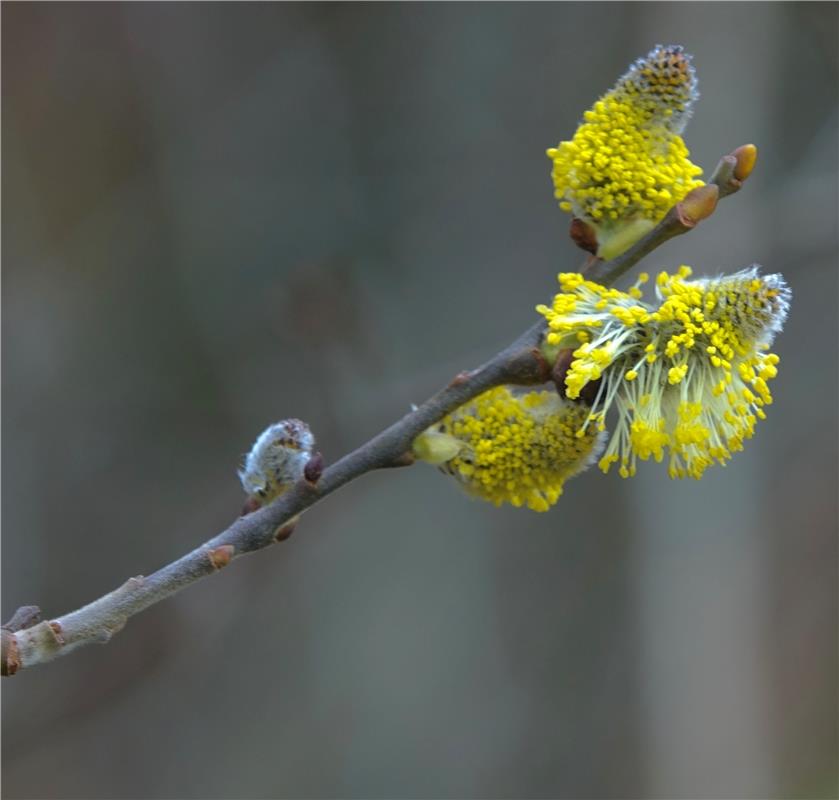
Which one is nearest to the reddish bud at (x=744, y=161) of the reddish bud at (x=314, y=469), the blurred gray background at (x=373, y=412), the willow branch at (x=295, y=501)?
the willow branch at (x=295, y=501)

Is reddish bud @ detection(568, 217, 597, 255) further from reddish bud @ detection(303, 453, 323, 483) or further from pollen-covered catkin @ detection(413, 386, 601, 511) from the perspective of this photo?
reddish bud @ detection(303, 453, 323, 483)

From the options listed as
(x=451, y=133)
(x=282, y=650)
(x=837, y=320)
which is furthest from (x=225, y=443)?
(x=837, y=320)

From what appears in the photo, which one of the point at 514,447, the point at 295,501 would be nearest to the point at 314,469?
the point at 295,501

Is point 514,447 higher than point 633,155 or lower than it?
lower

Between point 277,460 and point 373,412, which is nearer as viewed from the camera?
point 277,460

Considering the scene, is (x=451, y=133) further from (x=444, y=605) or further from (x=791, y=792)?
(x=791, y=792)

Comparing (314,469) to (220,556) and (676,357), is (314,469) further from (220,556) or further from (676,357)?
(676,357)
